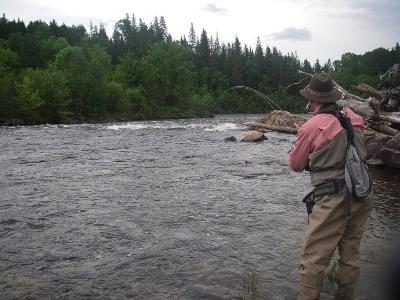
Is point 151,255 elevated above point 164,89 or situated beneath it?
situated beneath

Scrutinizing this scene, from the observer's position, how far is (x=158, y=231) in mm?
7117

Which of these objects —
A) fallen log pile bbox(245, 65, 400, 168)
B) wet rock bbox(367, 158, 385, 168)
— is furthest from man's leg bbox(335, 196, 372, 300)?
wet rock bbox(367, 158, 385, 168)

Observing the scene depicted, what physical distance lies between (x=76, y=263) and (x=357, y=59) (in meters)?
178

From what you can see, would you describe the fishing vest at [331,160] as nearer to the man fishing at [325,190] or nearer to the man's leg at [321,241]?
the man fishing at [325,190]

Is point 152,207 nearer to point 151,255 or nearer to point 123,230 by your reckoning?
point 123,230

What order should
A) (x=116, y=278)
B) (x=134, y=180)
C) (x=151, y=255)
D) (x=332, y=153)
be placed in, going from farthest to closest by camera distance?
(x=134, y=180) → (x=151, y=255) → (x=116, y=278) → (x=332, y=153)

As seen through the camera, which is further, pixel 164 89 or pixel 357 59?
pixel 357 59

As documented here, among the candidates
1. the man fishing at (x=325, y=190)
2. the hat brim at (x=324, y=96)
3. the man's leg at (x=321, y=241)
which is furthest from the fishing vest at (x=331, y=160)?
the hat brim at (x=324, y=96)

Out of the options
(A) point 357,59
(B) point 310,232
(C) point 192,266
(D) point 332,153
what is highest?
(A) point 357,59

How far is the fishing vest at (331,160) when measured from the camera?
13.0 ft

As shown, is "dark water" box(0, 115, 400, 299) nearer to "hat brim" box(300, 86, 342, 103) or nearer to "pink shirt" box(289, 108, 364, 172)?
"pink shirt" box(289, 108, 364, 172)

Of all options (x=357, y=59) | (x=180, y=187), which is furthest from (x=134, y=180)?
(x=357, y=59)

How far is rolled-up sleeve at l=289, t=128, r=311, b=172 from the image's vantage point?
13.3ft

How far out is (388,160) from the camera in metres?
12.6
